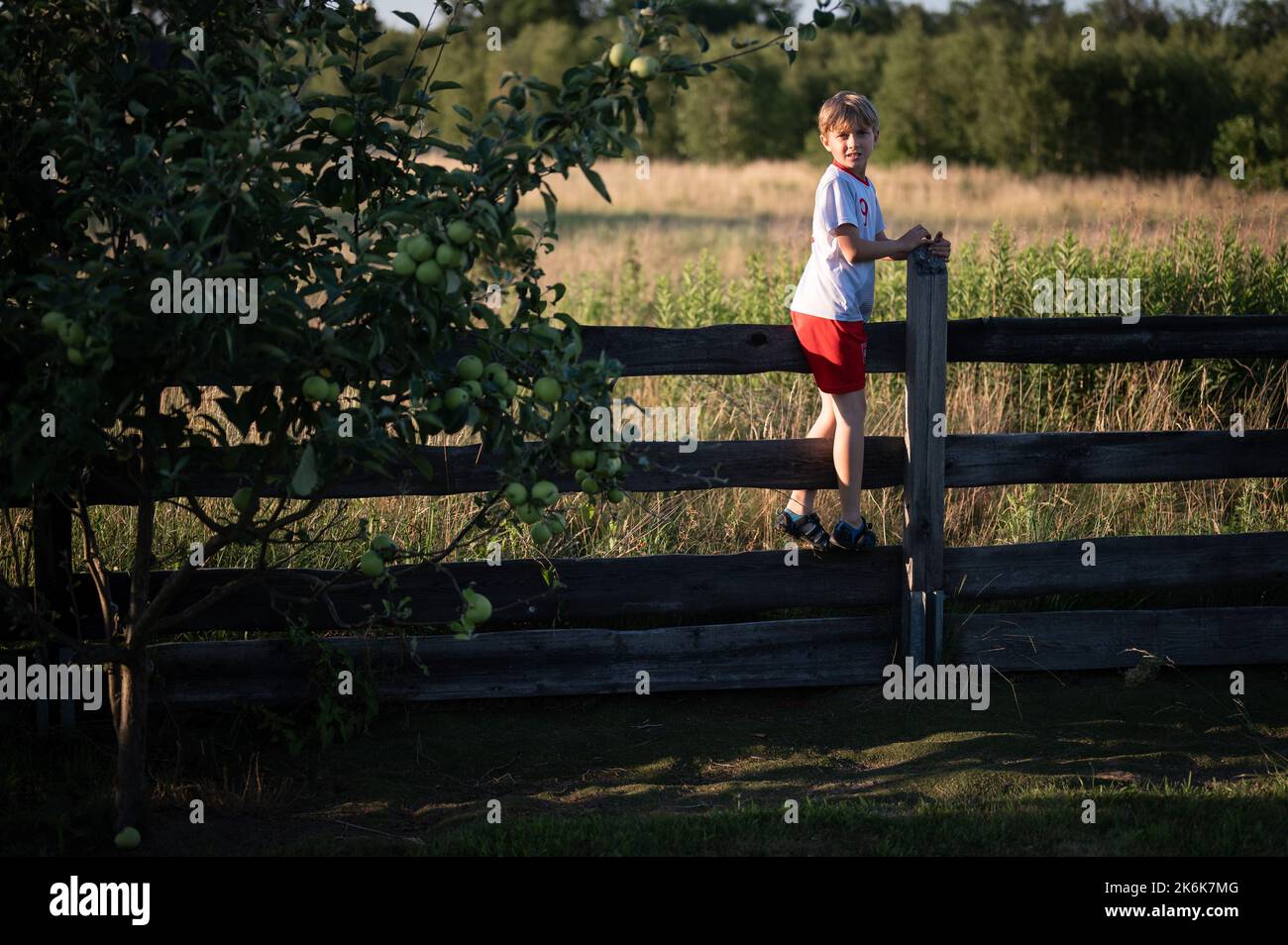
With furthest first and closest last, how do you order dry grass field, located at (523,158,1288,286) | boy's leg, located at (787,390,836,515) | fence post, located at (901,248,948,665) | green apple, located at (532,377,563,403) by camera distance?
dry grass field, located at (523,158,1288,286) → boy's leg, located at (787,390,836,515) → fence post, located at (901,248,948,665) → green apple, located at (532,377,563,403)

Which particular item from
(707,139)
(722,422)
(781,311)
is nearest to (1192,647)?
(722,422)

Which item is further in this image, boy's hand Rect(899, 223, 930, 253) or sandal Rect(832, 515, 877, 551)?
sandal Rect(832, 515, 877, 551)

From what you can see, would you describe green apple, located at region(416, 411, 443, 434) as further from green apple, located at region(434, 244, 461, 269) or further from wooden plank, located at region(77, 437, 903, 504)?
wooden plank, located at region(77, 437, 903, 504)

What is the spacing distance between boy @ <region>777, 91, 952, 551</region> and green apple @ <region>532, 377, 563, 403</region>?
1838 mm

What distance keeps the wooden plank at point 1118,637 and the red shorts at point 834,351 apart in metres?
1.09

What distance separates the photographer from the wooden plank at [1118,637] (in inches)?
205

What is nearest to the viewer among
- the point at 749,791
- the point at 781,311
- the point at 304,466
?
the point at 304,466

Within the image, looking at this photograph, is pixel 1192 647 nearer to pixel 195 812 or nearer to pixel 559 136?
pixel 559 136

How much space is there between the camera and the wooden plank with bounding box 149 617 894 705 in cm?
473

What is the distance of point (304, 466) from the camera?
311 cm

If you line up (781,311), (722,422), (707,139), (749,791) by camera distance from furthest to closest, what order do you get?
(707,139), (781,311), (722,422), (749,791)

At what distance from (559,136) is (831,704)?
2.78 meters

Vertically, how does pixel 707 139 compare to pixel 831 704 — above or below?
above

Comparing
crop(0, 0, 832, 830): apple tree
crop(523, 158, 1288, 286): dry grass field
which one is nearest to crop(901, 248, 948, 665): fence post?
crop(0, 0, 832, 830): apple tree
